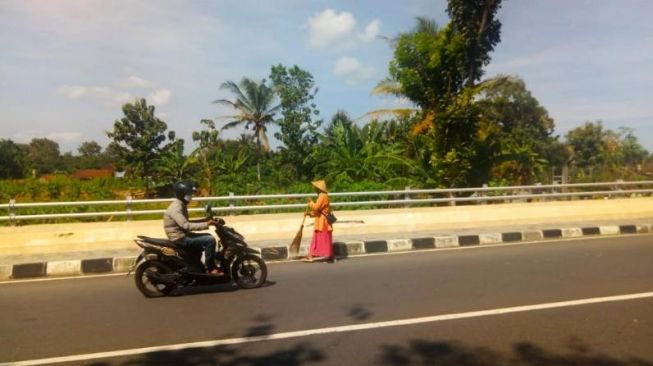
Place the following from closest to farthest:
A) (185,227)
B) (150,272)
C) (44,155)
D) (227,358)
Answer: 1. (227,358)
2. (150,272)
3. (185,227)
4. (44,155)

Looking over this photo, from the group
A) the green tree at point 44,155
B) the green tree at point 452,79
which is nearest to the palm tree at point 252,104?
the green tree at point 452,79

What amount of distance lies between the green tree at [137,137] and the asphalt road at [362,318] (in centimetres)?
2425

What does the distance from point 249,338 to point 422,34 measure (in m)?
12.4

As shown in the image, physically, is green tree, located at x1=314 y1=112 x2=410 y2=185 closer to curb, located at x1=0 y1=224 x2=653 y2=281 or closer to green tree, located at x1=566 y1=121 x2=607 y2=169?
curb, located at x1=0 y1=224 x2=653 y2=281

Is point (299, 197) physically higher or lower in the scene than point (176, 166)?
lower

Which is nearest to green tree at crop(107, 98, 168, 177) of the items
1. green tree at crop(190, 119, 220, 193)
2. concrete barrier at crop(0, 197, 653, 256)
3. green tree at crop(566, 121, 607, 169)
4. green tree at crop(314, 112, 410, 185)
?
green tree at crop(190, 119, 220, 193)

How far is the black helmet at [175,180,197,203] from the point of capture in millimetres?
6289

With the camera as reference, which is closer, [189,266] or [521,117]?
[189,266]

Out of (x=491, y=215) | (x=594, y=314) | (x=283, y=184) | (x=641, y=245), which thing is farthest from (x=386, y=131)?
(x=594, y=314)

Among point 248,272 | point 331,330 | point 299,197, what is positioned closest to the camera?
point 331,330

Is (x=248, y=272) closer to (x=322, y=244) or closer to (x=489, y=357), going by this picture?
(x=322, y=244)

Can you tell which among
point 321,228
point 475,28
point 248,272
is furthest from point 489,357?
point 475,28

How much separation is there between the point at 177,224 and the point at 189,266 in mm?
528

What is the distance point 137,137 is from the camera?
3025 cm
